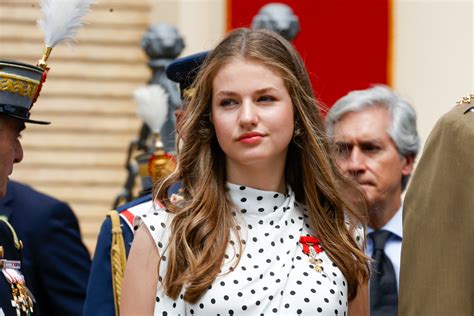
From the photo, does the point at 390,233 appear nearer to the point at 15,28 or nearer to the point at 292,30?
the point at 292,30

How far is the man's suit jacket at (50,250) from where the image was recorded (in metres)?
6.04

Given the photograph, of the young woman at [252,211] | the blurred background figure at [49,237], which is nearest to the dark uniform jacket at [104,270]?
the blurred background figure at [49,237]

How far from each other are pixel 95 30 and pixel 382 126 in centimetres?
588

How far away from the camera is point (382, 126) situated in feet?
21.0

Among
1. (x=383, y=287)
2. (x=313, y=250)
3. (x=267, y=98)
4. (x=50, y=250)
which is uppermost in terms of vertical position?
(x=267, y=98)

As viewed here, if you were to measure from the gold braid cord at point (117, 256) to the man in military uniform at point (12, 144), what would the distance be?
0.31 m

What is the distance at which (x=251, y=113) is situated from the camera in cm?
455

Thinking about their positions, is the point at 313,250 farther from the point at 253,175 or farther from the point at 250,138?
the point at 250,138

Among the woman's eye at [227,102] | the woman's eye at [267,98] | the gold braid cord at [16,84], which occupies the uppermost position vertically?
the gold braid cord at [16,84]

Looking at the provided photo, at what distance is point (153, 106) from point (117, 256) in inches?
68.9

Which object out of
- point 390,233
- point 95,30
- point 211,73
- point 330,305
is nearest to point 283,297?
point 330,305

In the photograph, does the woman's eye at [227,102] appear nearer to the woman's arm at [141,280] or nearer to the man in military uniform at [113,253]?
the woman's arm at [141,280]

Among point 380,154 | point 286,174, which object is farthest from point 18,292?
point 380,154

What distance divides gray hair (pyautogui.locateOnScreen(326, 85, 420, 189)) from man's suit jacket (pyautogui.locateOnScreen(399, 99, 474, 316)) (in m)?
2.03
